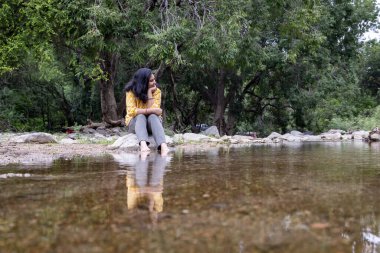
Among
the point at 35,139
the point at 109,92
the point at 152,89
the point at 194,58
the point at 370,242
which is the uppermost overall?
the point at 194,58

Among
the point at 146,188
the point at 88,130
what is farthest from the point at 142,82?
the point at 88,130

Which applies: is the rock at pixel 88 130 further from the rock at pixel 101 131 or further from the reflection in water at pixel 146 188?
the reflection in water at pixel 146 188

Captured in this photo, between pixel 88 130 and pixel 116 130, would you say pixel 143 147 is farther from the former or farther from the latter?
pixel 88 130

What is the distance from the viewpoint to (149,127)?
5695 millimetres

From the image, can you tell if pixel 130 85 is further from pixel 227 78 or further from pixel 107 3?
pixel 227 78

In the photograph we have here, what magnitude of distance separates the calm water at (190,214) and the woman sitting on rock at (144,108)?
267cm

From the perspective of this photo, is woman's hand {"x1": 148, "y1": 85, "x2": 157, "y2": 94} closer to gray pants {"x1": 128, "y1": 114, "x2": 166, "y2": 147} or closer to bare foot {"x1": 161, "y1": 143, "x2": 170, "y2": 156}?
gray pants {"x1": 128, "y1": 114, "x2": 166, "y2": 147}

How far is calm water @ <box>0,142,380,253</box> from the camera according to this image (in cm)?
124

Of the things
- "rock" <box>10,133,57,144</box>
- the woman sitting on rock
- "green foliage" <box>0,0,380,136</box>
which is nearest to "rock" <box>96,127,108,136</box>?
"green foliage" <box>0,0,380,136</box>

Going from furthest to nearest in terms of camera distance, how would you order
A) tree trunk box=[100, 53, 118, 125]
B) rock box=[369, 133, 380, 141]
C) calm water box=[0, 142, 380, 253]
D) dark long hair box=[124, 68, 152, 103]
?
tree trunk box=[100, 53, 118, 125] < rock box=[369, 133, 380, 141] < dark long hair box=[124, 68, 152, 103] < calm water box=[0, 142, 380, 253]

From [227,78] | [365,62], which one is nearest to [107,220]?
[227,78]

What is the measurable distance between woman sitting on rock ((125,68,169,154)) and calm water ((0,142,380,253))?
2667 mm

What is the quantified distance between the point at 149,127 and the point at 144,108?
28cm

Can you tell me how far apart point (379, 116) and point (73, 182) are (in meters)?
22.2
